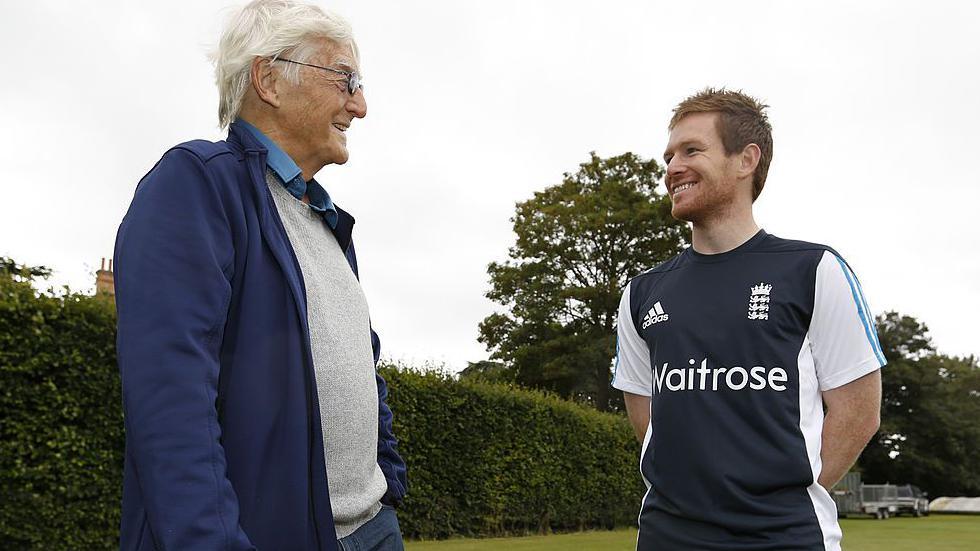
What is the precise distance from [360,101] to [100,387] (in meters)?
7.21

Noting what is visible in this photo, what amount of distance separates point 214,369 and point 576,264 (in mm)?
36497

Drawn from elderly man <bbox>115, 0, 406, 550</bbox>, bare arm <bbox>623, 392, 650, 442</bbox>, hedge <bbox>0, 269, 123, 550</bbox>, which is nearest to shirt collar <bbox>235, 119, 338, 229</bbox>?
elderly man <bbox>115, 0, 406, 550</bbox>

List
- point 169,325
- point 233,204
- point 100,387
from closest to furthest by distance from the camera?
point 169,325
point 233,204
point 100,387

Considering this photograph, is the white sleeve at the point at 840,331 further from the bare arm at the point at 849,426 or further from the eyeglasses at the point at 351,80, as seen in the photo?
the eyeglasses at the point at 351,80

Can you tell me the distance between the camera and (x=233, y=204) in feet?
6.16

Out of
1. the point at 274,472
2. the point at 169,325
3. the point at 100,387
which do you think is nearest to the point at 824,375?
the point at 274,472

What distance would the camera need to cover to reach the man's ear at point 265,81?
223 cm

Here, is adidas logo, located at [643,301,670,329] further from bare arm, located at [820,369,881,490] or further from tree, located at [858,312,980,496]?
tree, located at [858,312,980,496]

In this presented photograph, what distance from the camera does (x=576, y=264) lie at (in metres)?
37.9

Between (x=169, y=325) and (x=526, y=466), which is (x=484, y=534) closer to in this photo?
(x=526, y=466)

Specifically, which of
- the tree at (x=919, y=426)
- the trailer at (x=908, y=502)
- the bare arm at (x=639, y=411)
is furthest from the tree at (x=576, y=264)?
the bare arm at (x=639, y=411)

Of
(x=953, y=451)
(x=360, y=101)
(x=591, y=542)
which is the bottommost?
(x=591, y=542)

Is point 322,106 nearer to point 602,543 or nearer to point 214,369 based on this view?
point 214,369

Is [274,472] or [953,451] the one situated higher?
[953,451]
